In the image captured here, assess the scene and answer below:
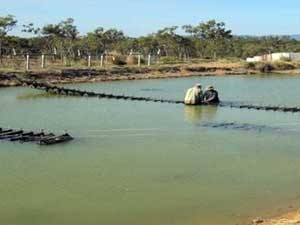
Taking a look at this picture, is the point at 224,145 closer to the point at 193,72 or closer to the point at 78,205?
the point at 78,205

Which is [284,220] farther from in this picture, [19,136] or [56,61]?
[56,61]

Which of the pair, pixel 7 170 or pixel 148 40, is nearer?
pixel 7 170

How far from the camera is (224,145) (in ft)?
57.1

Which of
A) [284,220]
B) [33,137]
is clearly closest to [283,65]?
[33,137]

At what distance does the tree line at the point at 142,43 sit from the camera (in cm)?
5788

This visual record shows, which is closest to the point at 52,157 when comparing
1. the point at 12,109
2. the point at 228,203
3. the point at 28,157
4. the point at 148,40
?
the point at 28,157

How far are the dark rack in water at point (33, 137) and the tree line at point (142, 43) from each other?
104 feet

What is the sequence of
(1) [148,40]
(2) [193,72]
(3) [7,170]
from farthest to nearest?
(1) [148,40] < (2) [193,72] < (3) [7,170]

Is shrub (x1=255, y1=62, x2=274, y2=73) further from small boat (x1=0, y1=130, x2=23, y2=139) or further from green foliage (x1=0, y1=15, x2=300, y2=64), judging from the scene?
small boat (x1=0, y1=130, x2=23, y2=139)

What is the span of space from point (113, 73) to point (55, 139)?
27981mm

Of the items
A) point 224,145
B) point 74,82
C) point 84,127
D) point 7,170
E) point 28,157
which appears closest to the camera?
point 7,170

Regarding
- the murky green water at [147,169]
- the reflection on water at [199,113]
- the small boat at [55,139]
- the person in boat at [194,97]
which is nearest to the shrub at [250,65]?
the person in boat at [194,97]

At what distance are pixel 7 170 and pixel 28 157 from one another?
4.52 ft

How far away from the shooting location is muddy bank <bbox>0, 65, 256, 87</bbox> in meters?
38.0
